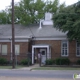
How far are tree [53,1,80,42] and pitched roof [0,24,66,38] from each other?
5782 millimetres

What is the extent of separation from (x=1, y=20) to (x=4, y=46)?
75.0 feet

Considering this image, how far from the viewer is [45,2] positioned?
6569 centimetres

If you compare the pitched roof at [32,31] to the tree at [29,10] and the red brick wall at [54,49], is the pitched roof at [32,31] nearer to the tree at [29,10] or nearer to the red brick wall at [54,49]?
the red brick wall at [54,49]

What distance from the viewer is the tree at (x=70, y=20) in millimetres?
36169

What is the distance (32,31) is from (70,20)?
11214 mm

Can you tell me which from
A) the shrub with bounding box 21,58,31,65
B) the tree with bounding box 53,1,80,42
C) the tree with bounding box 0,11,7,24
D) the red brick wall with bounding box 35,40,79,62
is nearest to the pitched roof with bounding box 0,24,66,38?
the red brick wall with bounding box 35,40,79,62

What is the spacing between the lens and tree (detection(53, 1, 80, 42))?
36.2 metres

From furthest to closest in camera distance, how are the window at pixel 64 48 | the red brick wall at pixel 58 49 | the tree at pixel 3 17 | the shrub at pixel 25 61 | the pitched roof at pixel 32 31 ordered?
the tree at pixel 3 17 → the pitched roof at pixel 32 31 → the window at pixel 64 48 → the red brick wall at pixel 58 49 → the shrub at pixel 25 61

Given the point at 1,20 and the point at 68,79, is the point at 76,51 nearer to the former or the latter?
the point at 68,79

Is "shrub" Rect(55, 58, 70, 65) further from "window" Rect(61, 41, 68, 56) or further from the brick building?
"window" Rect(61, 41, 68, 56)

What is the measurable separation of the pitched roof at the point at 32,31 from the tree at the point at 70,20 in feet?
19.0

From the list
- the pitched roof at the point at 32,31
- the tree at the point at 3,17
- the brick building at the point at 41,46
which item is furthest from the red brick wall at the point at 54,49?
the tree at the point at 3,17

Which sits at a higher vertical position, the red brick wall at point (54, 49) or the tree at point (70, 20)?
the tree at point (70, 20)

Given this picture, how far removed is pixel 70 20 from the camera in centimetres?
3675
